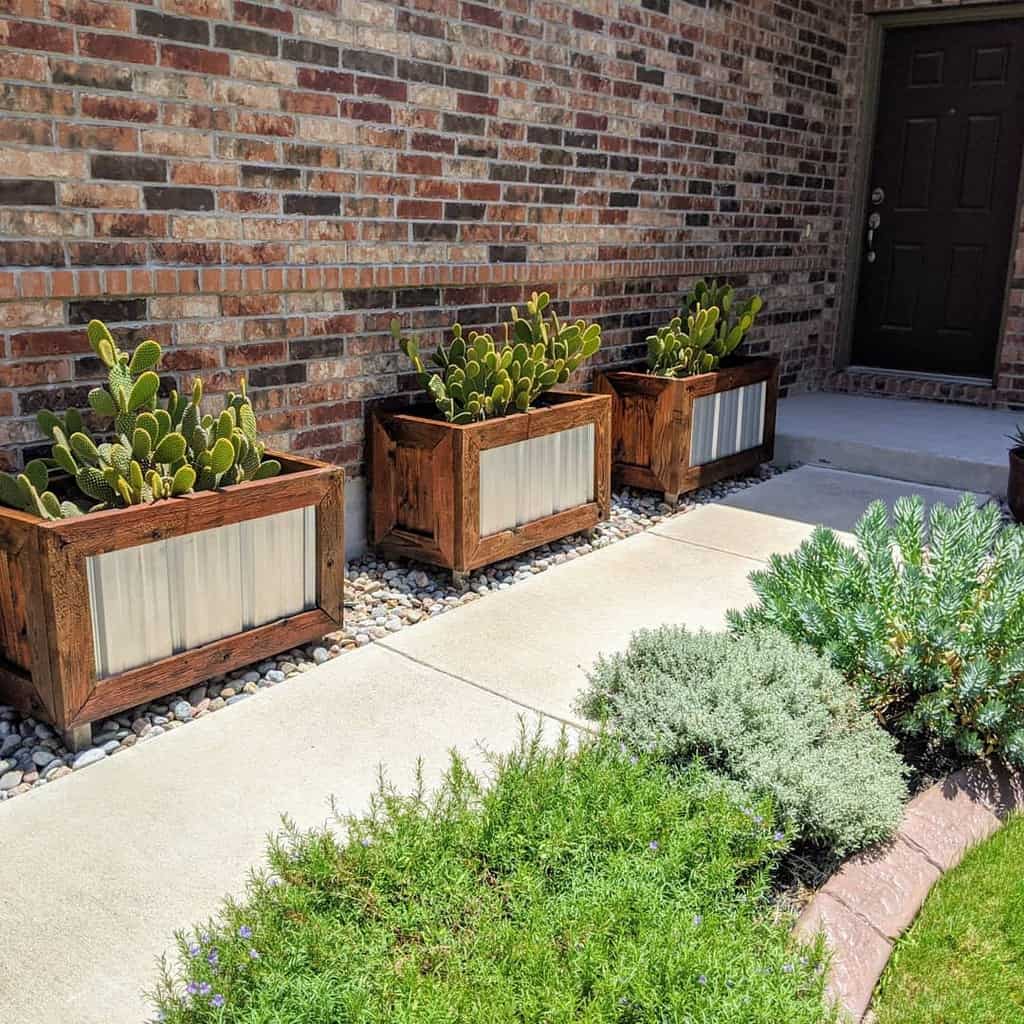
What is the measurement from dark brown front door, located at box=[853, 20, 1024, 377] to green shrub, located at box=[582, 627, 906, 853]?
17.5 ft

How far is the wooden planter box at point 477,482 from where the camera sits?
387 centimetres

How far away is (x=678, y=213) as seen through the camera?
5.81m

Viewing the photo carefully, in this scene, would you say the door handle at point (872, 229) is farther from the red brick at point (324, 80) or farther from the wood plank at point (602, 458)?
the red brick at point (324, 80)

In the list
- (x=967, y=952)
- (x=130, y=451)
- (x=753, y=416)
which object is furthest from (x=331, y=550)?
(x=753, y=416)

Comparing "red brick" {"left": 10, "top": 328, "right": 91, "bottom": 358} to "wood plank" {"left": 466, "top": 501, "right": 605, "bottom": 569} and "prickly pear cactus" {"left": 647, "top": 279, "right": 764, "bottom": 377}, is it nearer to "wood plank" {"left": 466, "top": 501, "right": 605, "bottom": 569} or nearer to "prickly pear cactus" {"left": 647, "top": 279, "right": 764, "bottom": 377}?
"wood plank" {"left": 466, "top": 501, "right": 605, "bottom": 569}

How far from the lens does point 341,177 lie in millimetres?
3893

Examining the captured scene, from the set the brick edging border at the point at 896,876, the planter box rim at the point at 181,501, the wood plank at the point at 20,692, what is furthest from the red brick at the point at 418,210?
the brick edging border at the point at 896,876

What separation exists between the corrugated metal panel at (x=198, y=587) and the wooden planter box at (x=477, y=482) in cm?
70

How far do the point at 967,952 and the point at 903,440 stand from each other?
13.8ft

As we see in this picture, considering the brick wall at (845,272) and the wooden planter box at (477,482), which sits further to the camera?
the brick wall at (845,272)

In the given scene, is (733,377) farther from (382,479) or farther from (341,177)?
(341,177)

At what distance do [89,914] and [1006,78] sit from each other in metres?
7.24

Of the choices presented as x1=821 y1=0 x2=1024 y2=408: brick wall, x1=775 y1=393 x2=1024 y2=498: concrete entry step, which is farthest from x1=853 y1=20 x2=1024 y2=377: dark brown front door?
x1=775 y1=393 x2=1024 y2=498: concrete entry step

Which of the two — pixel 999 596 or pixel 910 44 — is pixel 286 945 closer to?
pixel 999 596
